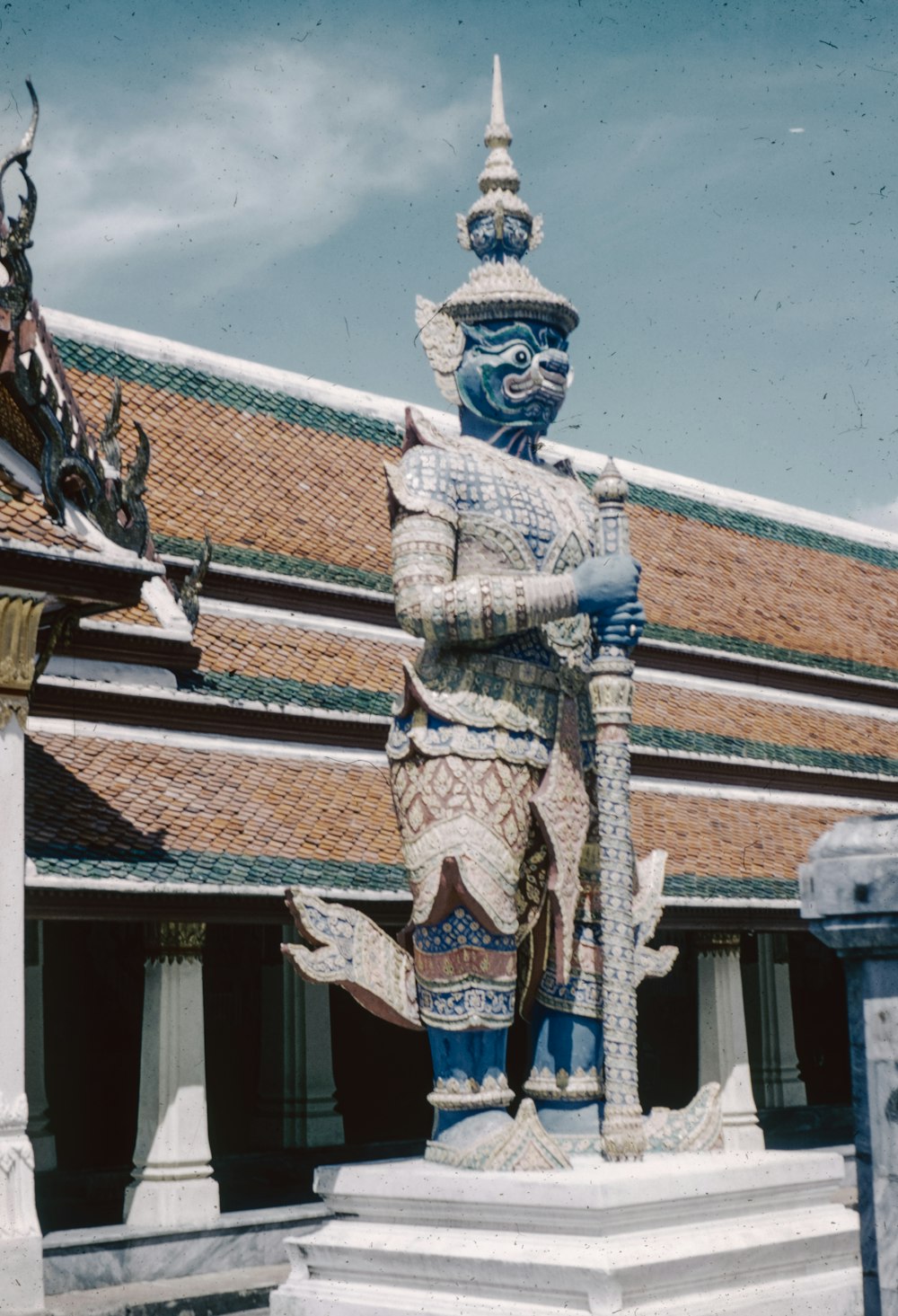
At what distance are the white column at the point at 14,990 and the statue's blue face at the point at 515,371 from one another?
324 cm

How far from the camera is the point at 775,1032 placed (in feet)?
59.1

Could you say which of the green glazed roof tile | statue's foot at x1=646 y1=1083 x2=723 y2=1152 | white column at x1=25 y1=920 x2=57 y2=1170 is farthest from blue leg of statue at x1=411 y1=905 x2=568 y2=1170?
white column at x1=25 y1=920 x2=57 y2=1170

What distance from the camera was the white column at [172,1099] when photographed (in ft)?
39.2

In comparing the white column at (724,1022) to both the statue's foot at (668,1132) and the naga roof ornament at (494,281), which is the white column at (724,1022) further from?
the naga roof ornament at (494,281)

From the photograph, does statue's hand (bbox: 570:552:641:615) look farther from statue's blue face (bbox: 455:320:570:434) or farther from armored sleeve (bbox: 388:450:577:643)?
statue's blue face (bbox: 455:320:570:434)

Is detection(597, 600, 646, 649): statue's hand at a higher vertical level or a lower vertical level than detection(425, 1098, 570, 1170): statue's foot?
higher

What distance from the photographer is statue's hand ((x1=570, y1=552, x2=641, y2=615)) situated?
6.54 m

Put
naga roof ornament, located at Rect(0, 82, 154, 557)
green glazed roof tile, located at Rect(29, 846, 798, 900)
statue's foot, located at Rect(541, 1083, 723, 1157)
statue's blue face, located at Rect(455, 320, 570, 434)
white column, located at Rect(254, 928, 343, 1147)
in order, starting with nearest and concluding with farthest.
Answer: statue's foot, located at Rect(541, 1083, 723, 1157), statue's blue face, located at Rect(455, 320, 570, 434), naga roof ornament, located at Rect(0, 82, 154, 557), green glazed roof tile, located at Rect(29, 846, 798, 900), white column, located at Rect(254, 928, 343, 1147)

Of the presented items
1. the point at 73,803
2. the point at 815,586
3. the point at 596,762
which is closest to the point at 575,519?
the point at 596,762

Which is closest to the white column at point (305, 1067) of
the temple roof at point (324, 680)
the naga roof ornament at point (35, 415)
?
the temple roof at point (324, 680)

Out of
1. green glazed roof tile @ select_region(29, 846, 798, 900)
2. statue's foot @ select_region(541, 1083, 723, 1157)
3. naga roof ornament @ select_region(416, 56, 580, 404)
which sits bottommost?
statue's foot @ select_region(541, 1083, 723, 1157)

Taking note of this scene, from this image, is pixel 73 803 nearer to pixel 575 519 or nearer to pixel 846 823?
pixel 575 519

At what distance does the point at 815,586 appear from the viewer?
21.4m

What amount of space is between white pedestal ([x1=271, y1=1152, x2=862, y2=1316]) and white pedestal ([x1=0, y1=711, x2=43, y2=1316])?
2592mm
